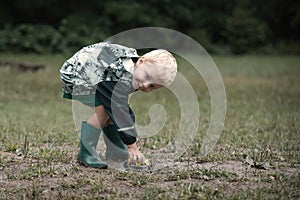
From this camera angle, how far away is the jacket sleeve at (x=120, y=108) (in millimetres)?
3584

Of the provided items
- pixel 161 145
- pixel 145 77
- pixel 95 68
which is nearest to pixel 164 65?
pixel 145 77

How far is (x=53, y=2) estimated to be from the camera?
20.0 metres

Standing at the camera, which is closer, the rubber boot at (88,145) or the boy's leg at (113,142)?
the rubber boot at (88,145)

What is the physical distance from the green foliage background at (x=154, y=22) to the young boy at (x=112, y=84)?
14.0 metres

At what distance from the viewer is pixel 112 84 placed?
3.67 metres

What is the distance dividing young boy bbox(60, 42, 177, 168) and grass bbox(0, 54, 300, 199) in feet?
0.78

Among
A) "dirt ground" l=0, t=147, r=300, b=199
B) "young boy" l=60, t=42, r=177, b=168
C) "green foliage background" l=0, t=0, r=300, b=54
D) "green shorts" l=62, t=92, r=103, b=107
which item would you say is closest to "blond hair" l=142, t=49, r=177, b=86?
"young boy" l=60, t=42, r=177, b=168

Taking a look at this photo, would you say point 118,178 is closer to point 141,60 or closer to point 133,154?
point 133,154

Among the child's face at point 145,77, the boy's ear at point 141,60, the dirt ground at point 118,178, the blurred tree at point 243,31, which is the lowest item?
the dirt ground at point 118,178

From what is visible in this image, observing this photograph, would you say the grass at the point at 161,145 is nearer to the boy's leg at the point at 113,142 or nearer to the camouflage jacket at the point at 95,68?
the boy's leg at the point at 113,142

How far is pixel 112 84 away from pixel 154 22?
16.8 m

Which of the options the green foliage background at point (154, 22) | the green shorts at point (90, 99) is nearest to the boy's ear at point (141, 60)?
the green shorts at point (90, 99)

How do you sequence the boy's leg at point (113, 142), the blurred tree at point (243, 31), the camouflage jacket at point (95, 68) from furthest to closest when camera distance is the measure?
the blurred tree at point (243, 31), the boy's leg at point (113, 142), the camouflage jacket at point (95, 68)

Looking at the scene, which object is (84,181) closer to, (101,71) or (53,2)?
(101,71)
